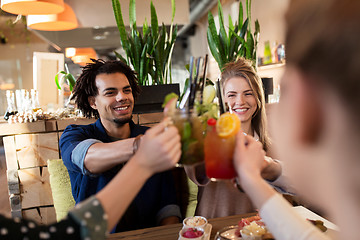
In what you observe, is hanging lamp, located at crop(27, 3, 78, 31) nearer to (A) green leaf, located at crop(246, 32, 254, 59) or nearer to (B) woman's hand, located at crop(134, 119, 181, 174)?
(A) green leaf, located at crop(246, 32, 254, 59)

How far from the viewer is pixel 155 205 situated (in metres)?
1.93

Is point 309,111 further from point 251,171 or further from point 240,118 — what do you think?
point 240,118

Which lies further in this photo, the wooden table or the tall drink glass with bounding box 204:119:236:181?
the wooden table

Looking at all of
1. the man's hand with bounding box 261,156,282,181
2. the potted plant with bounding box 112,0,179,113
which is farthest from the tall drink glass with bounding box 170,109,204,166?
the potted plant with bounding box 112,0,179,113

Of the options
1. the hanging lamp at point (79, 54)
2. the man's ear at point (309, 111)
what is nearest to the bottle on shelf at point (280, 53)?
the hanging lamp at point (79, 54)

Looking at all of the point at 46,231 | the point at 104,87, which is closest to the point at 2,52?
the point at 104,87

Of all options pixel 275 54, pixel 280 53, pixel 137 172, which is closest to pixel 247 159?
pixel 137 172

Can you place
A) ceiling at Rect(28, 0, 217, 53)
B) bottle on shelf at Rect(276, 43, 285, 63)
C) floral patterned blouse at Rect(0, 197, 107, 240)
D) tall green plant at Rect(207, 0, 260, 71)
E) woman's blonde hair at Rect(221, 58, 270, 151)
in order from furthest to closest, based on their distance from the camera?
ceiling at Rect(28, 0, 217, 53)
bottle on shelf at Rect(276, 43, 285, 63)
tall green plant at Rect(207, 0, 260, 71)
woman's blonde hair at Rect(221, 58, 270, 151)
floral patterned blouse at Rect(0, 197, 107, 240)

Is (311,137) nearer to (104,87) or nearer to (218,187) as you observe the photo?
(218,187)

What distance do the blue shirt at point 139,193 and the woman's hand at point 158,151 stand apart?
1.09 m

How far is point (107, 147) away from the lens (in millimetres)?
1506

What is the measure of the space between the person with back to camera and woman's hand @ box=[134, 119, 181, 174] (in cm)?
114

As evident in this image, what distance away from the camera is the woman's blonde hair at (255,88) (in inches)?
85.4

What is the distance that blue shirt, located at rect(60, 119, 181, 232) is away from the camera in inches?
71.6
